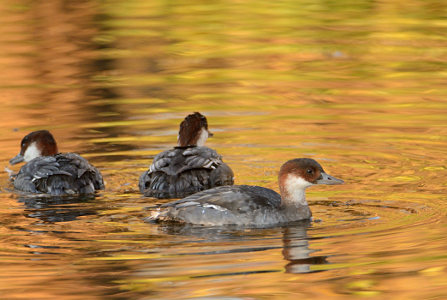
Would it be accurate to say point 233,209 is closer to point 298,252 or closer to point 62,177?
point 298,252

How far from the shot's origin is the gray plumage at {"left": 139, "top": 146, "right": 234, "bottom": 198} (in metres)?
14.1

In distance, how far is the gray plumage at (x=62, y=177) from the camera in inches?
553

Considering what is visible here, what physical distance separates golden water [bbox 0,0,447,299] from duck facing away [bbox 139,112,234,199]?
0.37 meters

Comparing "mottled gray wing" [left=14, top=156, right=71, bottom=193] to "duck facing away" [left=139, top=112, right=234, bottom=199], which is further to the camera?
"mottled gray wing" [left=14, top=156, right=71, bottom=193]

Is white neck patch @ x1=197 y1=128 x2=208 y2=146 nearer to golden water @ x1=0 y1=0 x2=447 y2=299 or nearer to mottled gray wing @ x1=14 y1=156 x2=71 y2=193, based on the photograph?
golden water @ x1=0 y1=0 x2=447 y2=299

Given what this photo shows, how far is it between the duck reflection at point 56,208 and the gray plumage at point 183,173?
0.86 meters

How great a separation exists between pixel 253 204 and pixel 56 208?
9.01ft

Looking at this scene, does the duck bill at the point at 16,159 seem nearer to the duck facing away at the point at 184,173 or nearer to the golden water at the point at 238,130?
the golden water at the point at 238,130

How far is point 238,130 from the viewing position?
673 inches

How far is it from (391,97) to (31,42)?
10.7 m

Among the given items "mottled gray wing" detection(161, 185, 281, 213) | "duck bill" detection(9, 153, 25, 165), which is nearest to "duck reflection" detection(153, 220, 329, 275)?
"mottled gray wing" detection(161, 185, 281, 213)

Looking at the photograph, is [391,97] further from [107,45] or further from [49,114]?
[107,45]

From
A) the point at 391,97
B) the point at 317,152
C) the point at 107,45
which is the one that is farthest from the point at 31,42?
the point at 317,152

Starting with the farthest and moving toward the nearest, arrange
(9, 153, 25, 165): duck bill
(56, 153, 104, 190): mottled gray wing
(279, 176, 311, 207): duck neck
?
(9, 153, 25, 165): duck bill → (56, 153, 104, 190): mottled gray wing → (279, 176, 311, 207): duck neck
